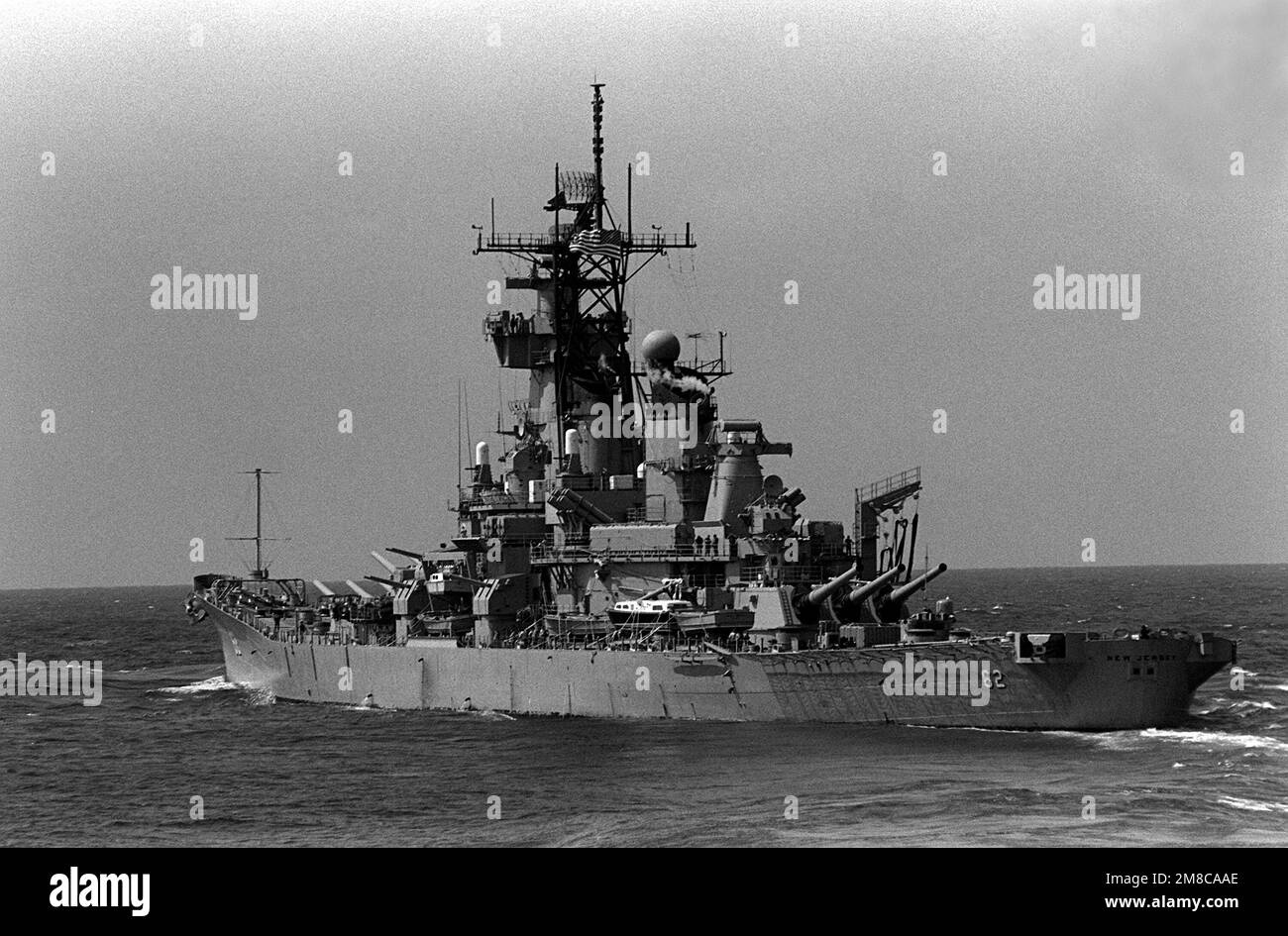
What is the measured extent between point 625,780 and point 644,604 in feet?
36.1

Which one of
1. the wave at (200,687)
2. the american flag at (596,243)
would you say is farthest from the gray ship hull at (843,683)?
the wave at (200,687)

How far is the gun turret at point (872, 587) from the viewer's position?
46.7 metres

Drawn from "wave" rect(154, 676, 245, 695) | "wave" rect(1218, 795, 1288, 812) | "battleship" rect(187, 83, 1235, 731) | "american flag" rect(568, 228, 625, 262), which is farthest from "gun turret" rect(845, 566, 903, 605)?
"wave" rect(154, 676, 245, 695)

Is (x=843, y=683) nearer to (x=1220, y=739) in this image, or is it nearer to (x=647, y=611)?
(x=647, y=611)

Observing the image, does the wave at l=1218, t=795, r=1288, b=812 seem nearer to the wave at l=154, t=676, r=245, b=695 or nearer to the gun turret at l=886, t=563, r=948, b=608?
the gun turret at l=886, t=563, r=948, b=608

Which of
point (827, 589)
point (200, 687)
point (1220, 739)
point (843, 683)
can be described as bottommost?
point (1220, 739)

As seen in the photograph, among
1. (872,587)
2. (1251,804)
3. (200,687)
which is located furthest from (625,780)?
(200,687)

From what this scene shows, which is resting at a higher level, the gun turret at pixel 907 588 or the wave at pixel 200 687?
the gun turret at pixel 907 588

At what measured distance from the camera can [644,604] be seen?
161 feet

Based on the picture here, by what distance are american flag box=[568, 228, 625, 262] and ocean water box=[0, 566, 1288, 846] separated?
15.5 meters

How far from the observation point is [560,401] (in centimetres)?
5788

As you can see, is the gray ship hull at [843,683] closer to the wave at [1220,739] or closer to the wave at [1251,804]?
the wave at [1220,739]

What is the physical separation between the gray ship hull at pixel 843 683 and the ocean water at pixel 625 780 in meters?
0.60

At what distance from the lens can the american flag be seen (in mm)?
57781
